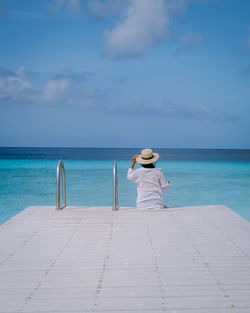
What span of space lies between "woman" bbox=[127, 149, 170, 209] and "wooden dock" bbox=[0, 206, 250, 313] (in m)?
0.49

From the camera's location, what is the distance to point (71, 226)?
15.8 ft

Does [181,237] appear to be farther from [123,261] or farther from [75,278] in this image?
[75,278]

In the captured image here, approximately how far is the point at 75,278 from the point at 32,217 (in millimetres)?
2701

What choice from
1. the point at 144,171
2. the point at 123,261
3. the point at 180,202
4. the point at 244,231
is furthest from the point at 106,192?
the point at 123,261

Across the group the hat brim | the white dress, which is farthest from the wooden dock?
the hat brim

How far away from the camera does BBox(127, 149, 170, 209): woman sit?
5.64 m

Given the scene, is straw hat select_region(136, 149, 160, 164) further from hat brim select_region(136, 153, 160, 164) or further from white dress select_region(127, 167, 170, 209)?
white dress select_region(127, 167, 170, 209)

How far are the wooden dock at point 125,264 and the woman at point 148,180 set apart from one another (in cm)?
49

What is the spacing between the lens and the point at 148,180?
18.5 feet

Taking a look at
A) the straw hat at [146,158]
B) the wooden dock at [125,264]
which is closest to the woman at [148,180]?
the straw hat at [146,158]

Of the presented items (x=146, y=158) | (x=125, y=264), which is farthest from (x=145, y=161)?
(x=125, y=264)

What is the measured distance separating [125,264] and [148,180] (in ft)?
8.18

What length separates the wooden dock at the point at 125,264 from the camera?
8.09 ft

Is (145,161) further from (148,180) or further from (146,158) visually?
(148,180)
